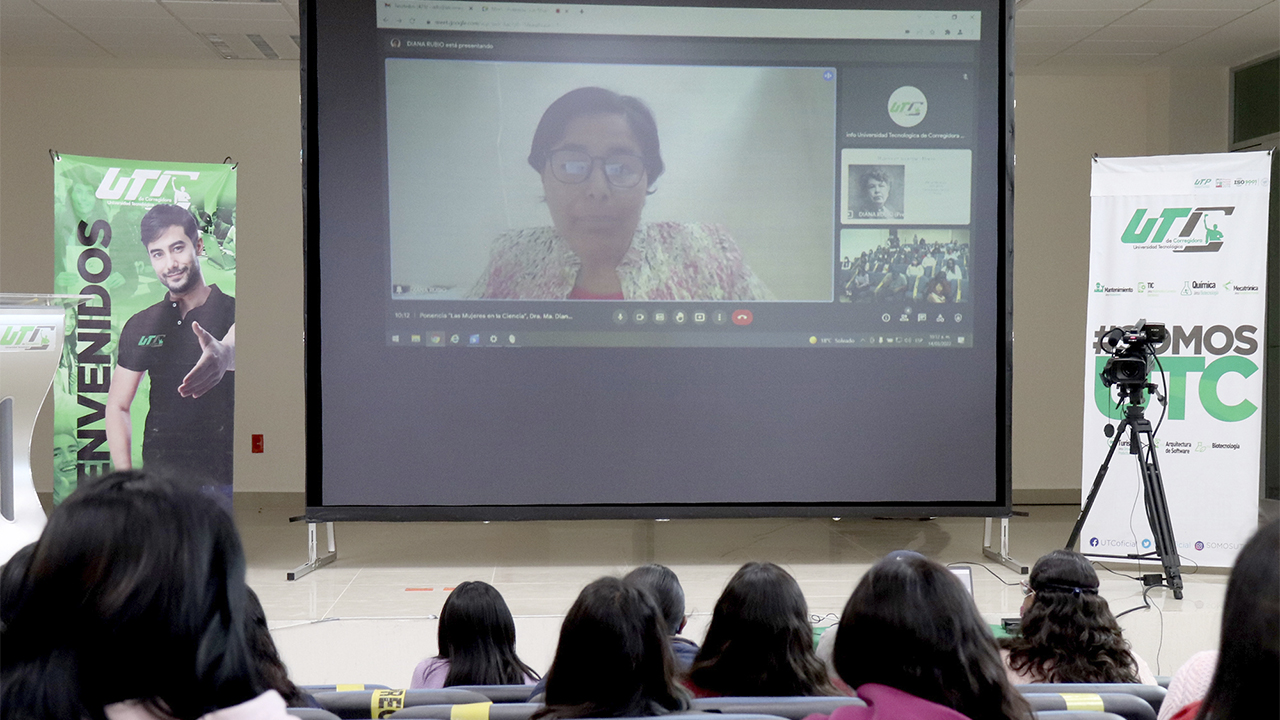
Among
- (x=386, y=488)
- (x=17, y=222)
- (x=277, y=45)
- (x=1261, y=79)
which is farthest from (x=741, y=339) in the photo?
(x=17, y=222)

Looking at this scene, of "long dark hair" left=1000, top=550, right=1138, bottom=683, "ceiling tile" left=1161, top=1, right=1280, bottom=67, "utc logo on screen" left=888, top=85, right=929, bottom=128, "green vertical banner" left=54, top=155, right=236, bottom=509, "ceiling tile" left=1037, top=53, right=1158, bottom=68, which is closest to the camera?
"long dark hair" left=1000, top=550, right=1138, bottom=683

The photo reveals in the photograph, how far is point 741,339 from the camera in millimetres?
4301

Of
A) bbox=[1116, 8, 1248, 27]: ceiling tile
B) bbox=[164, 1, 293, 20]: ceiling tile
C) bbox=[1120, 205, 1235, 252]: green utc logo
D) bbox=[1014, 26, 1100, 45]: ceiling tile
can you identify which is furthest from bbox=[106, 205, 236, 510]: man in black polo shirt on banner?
bbox=[1116, 8, 1248, 27]: ceiling tile

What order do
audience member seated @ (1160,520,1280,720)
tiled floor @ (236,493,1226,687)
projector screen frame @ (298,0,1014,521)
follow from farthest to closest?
projector screen frame @ (298,0,1014,521) → tiled floor @ (236,493,1226,687) → audience member seated @ (1160,520,1280,720)

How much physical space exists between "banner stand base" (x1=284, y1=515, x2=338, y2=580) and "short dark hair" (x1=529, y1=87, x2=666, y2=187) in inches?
78.5

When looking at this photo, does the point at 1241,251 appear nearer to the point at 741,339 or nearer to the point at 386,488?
the point at 741,339

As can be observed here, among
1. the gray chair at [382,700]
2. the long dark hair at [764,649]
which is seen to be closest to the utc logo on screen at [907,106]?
the long dark hair at [764,649]

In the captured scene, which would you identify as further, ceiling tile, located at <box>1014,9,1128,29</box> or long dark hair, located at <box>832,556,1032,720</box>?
ceiling tile, located at <box>1014,9,1128,29</box>

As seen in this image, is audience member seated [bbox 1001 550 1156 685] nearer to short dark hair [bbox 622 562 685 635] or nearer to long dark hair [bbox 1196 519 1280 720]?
short dark hair [bbox 622 562 685 635]

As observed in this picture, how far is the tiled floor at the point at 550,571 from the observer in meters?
3.45

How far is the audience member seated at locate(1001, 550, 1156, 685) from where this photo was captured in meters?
2.02

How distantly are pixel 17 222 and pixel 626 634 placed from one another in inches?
250

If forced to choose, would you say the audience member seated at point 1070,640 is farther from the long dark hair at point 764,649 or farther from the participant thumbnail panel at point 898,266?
the participant thumbnail panel at point 898,266

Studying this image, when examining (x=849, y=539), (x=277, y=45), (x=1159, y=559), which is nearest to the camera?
(x=1159, y=559)
